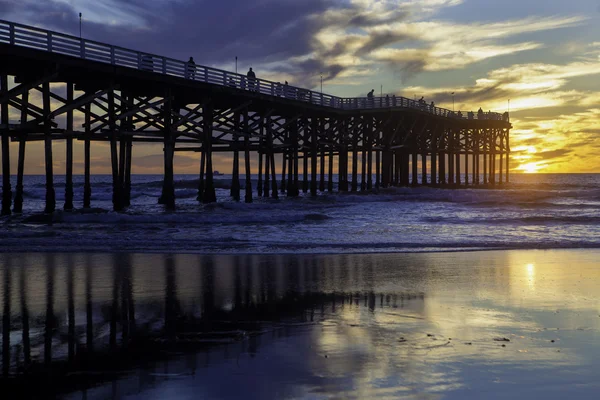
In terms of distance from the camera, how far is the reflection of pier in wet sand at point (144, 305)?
192 inches

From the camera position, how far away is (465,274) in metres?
9.34

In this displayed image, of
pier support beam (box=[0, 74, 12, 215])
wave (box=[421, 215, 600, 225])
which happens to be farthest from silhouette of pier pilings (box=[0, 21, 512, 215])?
wave (box=[421, 215, 600, 225])

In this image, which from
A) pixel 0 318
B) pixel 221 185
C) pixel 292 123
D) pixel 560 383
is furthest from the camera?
pixel 221 185

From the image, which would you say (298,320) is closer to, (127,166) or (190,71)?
(190,71)

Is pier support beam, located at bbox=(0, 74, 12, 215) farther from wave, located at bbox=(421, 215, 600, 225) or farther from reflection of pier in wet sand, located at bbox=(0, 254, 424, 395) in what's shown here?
wave, located at bbox=(421, 215, 600, 225)

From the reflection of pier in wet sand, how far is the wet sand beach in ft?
0.08

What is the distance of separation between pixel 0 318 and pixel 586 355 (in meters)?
5.49

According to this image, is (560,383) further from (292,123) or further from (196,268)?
(292,123)

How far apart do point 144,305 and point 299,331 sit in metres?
2.16

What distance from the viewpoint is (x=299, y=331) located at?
5688 mm

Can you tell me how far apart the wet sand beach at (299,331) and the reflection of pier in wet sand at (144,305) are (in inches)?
1.0

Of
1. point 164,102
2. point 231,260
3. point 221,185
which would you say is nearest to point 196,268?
point 231,260

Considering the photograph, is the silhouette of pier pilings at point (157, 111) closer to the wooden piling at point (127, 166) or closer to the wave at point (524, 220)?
the wooden piling at point (127, 166)

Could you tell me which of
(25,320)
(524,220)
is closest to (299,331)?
(25,320)
